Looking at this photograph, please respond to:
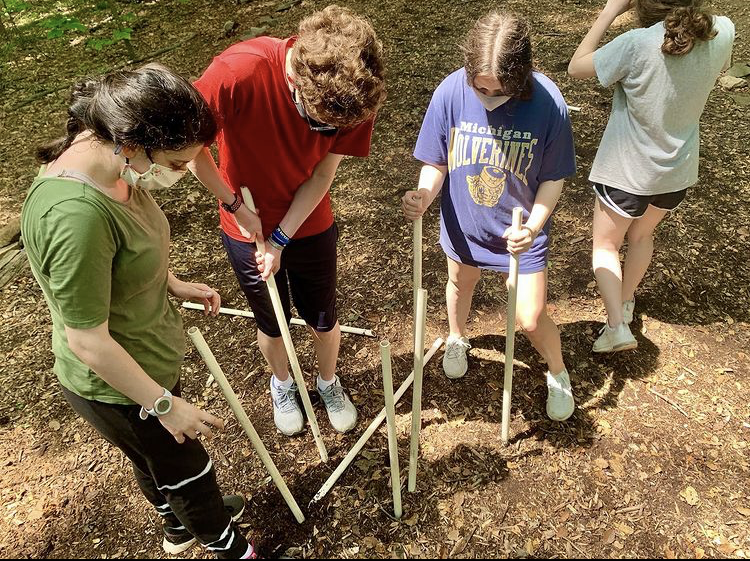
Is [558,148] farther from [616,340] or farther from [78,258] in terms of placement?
[78,258]

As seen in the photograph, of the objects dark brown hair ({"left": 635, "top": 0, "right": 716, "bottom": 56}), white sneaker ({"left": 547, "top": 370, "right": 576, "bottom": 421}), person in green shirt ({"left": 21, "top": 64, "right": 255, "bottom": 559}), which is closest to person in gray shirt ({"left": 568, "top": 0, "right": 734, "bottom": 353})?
dark brown hair ({"left": 635, "top": 0, "right": 716, "bottom": 56})

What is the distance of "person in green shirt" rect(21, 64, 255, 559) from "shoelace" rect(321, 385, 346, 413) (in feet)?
3.66

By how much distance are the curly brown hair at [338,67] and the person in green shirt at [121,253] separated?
1.20ft

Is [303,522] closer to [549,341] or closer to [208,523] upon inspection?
[208,523]

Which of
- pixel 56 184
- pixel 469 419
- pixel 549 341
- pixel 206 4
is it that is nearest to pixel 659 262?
pixel 549 341

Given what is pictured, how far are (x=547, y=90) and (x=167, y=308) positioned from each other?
5.65ft

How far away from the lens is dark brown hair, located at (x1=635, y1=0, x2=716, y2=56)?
2217 mm

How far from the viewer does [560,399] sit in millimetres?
2832

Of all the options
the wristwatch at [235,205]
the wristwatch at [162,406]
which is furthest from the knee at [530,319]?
the wristwatch at [162,406]

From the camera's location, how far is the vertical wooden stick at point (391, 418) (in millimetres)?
1818

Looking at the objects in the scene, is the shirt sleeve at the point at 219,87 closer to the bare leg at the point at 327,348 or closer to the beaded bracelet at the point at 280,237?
the beaded bracelet at the point at 280,237

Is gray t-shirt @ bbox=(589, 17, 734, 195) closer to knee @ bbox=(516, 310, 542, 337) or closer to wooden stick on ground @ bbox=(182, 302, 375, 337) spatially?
knee @ bbox=(516, 310, 542, 337)

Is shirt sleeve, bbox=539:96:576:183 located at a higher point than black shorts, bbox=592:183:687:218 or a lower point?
higher

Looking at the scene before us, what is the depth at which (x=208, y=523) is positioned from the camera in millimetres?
2008
